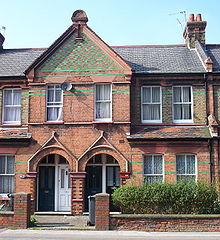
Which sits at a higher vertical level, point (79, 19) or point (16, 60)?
point (79, 19)

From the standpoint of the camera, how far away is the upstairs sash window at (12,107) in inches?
765

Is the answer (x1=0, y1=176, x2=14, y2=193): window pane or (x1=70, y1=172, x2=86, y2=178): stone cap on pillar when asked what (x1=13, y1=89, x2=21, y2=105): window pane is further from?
(x1=70, y1=172, x2=86, y2=178): stone cap on pillar

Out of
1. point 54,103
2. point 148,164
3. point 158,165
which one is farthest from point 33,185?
point 158,165

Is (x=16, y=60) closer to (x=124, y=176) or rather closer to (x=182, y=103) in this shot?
(x=124, y=176)

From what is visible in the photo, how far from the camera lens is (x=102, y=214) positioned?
13367mm

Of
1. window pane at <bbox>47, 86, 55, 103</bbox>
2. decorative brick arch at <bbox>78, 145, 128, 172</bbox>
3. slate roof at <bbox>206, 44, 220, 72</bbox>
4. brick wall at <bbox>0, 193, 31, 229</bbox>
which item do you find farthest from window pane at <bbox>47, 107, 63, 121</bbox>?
slate roof at <bbox>206, 44, 220, 72</bbox>

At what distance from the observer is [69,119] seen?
18.5m

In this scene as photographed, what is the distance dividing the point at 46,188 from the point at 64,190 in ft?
3.02

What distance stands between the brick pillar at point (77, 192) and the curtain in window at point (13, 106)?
4.49 meters

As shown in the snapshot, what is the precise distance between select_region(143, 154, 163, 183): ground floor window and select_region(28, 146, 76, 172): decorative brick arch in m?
3.60

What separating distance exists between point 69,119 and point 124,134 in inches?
113

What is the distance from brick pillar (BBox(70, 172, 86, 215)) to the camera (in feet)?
57.8

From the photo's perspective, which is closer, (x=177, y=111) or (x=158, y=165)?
(x=158, y=165)

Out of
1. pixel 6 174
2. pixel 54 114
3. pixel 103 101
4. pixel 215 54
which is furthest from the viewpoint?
pixel 215 54
